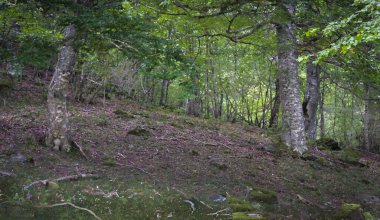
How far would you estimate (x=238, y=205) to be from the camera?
689cm

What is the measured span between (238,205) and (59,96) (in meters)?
4.83

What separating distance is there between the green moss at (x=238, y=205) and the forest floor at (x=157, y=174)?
0.02m

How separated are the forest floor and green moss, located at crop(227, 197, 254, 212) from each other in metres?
0.02

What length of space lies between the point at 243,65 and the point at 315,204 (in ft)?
48.4

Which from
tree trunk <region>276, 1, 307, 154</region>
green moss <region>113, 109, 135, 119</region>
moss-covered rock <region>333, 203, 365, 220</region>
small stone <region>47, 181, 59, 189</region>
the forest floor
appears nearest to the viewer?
the forest floor

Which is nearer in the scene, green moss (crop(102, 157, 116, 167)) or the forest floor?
the forest floor

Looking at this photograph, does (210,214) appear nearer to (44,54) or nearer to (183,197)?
(183,197)

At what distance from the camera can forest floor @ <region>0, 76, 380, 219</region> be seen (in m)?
6.47

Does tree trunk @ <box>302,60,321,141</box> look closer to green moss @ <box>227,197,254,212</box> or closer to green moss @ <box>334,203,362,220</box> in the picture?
green moss @ <box>334,203,362,220</box>

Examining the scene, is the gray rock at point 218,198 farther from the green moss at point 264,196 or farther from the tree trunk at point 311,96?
the tree trunk at point 311,96

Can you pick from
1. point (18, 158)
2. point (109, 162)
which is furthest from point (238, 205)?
point (18, 158)

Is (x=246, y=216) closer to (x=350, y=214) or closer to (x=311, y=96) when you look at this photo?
(x=350, y=214)

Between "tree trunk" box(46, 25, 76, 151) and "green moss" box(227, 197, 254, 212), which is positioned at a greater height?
"tree trunk" box(46, 25, 76, 151)

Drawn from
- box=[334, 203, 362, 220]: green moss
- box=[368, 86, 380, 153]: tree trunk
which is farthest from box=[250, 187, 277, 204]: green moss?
box=[368, 86, 380, 153]: tree trunk
